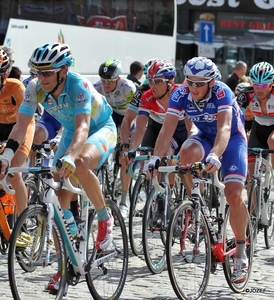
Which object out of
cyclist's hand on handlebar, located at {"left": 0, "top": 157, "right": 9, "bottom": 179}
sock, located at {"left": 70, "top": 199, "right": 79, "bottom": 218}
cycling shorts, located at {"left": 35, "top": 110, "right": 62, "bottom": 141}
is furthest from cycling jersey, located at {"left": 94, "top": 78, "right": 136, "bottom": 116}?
cyclist's hand on handlebar, located at {"left": 0, "top": 157, "right": 9, "bottom": 179}

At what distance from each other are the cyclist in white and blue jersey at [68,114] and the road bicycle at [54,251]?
0.08 meters

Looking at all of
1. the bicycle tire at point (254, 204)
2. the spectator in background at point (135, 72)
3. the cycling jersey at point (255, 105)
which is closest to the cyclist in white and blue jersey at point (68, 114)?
the bicycle tire at point (254, 204)

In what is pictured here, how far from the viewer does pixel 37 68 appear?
6.07 m

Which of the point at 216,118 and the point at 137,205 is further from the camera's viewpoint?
the point at 137,205

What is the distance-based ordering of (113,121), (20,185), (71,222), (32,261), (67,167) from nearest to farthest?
1. (67,167)
2. (32,261)
3. (71,222)
4. (113,121)
5. (20,185)

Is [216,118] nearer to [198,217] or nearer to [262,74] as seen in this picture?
[198,217]

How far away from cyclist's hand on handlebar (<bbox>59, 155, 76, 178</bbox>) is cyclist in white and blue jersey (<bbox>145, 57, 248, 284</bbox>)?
50.5 inches

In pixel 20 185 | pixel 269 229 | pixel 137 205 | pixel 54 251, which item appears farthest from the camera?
pixel 269 229

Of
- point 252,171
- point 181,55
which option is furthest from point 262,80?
point 181,55

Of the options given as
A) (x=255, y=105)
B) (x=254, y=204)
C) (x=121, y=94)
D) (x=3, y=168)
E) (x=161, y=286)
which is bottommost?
(x=161, y=286)

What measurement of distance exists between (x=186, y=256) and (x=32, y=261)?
4.46ft

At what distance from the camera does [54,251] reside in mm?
5797

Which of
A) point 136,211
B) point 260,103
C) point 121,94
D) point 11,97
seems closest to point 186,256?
point 136,211

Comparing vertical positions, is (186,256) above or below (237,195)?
below
